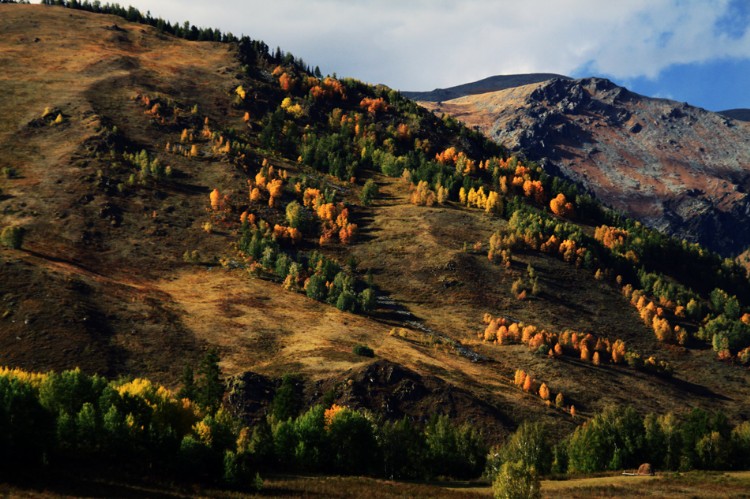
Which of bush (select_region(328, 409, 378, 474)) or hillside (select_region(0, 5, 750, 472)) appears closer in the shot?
bush (select_region(328, 409, 378, 474))

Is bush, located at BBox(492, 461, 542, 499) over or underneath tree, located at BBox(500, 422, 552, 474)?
over

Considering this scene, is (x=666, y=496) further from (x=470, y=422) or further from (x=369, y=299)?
(x=369, y=299)

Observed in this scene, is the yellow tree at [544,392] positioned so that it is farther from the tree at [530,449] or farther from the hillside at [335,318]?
the tree at [530,449]

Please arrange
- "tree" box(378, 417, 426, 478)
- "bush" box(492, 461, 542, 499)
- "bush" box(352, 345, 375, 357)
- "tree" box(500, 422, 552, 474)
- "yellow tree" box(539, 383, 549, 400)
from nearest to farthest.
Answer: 1. "bush" box(492, 461, 542, 499)
2. "tree" box(378, 417, 426, 478)
3. "tree" box(500, 422, 552, 474)
4. "bush" box(352, 345, 375, 357)
5. "yellow tree" box(539, 383, 549, 400)

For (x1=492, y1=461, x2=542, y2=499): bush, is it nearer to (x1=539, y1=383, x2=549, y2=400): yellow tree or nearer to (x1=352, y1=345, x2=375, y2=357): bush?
(x1=352, y1=345, x2=375, y2=357): bush

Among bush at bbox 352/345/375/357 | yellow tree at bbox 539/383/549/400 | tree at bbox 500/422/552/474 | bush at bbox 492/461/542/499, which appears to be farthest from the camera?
yellow tree at bbox 539/383/549/400

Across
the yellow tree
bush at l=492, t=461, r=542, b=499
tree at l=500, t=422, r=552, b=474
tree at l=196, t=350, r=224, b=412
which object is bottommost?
the yellow tree

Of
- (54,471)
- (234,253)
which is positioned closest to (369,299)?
(234,253)

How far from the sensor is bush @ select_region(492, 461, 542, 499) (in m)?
49.4

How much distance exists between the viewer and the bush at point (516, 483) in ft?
162

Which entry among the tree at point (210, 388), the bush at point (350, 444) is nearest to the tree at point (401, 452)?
the bush at point (350, 444)

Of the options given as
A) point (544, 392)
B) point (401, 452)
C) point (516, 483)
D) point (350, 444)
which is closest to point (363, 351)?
point (544, 392)

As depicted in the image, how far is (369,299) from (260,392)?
63.7 m

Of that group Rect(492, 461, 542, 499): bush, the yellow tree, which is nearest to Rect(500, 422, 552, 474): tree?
the yellow tree
